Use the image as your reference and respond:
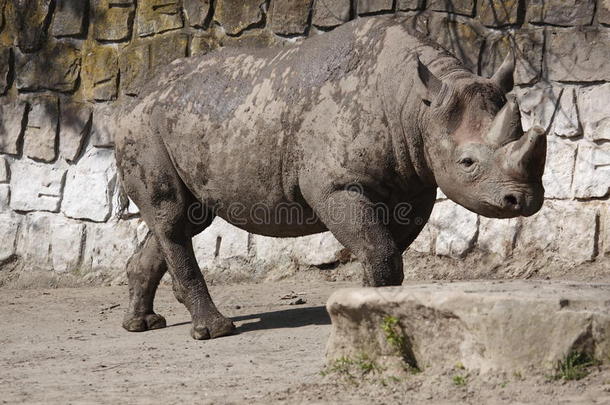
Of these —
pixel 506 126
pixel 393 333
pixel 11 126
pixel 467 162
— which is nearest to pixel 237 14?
pixel 11 126

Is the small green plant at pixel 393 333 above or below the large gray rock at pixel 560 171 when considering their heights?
below

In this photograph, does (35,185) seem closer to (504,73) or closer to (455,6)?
(455,6)

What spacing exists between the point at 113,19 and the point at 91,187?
1281mm

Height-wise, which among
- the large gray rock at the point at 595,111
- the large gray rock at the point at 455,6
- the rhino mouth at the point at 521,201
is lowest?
the rhino mouth at the point at 521,201

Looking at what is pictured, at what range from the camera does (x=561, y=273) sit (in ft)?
22.8

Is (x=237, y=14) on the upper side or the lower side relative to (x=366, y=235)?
upper

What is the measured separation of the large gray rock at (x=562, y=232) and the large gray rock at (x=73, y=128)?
11.0 feet

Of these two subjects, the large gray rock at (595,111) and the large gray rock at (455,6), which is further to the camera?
the large gray rock at (455,6)

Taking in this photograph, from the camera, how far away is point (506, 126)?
185 inches

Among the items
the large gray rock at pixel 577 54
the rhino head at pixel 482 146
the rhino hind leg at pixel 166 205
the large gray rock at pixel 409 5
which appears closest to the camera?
the rhino head at pixel 482 146

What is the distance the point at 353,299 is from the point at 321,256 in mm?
3528

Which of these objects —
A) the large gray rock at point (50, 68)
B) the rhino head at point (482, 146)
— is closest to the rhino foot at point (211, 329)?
the rhino head at point (482, 146)

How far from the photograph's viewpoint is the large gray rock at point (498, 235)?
7.13 meters

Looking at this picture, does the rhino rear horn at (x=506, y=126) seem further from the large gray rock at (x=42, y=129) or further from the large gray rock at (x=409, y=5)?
the large gray rock at (x=42, y=129)
